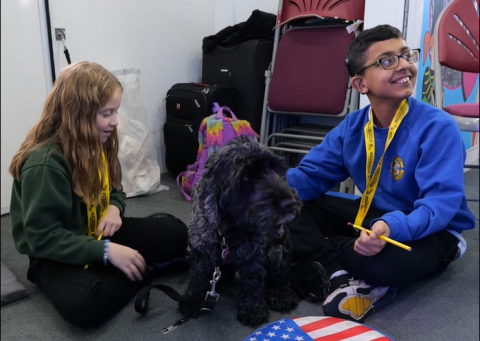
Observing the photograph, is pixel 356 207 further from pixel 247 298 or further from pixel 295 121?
pixel 295 121

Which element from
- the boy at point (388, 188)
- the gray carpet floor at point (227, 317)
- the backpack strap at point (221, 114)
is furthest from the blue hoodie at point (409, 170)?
the backpack strap at point (221, 114)

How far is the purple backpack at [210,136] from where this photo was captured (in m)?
1.46

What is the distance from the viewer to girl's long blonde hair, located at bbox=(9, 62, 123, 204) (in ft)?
3.67

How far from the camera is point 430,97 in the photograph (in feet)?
6.86

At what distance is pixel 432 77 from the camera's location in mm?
2076

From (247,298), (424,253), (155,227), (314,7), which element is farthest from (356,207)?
(314,7)

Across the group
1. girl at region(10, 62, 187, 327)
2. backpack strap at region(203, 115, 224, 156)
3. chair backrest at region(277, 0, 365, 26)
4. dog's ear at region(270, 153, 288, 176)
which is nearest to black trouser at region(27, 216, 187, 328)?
girl at region(10, 62, 187, 327)

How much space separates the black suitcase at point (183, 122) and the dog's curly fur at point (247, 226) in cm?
48

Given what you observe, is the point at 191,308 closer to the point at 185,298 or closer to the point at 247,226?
the point at 185,298

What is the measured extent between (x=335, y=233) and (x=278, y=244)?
408 millimetres

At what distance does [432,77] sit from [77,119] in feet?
5.73

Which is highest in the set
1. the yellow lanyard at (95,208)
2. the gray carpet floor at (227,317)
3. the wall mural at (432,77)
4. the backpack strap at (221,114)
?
the wall mural at (432,77)

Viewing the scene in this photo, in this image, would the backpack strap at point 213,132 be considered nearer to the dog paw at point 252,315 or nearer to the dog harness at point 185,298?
the dog harness at point 185,298

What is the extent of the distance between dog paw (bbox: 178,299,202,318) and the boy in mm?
370
